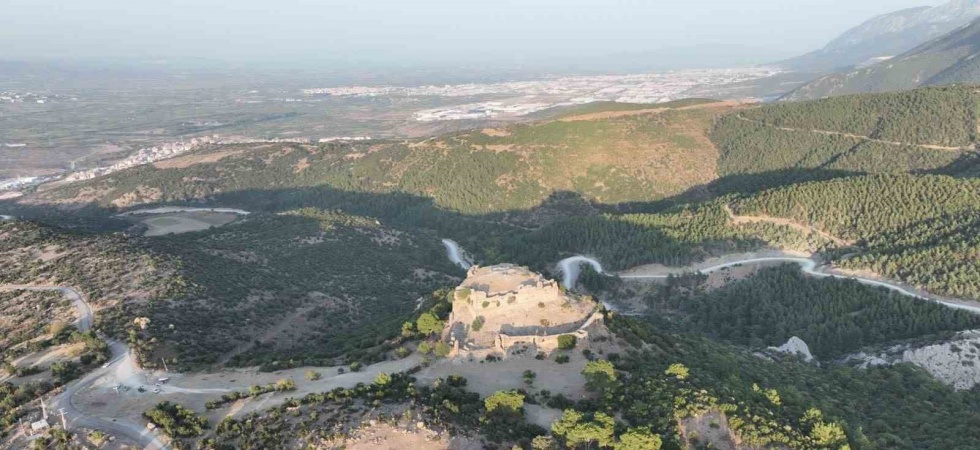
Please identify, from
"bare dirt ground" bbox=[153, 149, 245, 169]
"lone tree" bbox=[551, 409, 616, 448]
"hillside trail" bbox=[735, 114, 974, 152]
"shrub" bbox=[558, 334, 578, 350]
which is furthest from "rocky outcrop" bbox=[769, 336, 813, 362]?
"bare dirt ground" bbox=[153, 149, 245, 169]

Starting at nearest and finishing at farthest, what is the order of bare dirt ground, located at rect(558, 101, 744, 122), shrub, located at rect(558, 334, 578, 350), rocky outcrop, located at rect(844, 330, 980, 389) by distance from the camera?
shrub, located at rect(558, 334, 578, 350) < rocky outcrop, located at rect(844, 330, 980, 389) < bare dirt ground, located at rect(558, 101, 744, 122)

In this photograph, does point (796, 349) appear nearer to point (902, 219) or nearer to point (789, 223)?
point (789, 223)

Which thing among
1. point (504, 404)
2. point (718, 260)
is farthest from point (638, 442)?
point (718, 260)

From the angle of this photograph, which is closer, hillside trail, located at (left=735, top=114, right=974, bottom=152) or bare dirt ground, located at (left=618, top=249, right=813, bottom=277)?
bare dirt ground, located at (left=618, top=249, right=813, bottom=277)

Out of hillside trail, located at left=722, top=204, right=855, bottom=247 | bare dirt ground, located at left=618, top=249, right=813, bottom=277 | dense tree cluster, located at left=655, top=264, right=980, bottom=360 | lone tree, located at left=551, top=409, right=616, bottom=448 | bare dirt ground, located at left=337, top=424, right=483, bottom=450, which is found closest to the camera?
lone tree, located at left=551, top=409, right=616, bottom=448

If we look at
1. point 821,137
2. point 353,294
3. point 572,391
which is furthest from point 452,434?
point 821,137

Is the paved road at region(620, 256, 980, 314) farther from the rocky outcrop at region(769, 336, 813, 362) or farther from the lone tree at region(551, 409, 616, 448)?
the lone tree at region(551, 409, 616, 448)

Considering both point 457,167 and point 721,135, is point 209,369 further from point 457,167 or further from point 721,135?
point 721,135
